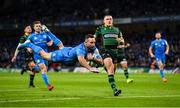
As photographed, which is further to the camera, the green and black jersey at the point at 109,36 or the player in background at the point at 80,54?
the green and black jersey at the point at 109,36

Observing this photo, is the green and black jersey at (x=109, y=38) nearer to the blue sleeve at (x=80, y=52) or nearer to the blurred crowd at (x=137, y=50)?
the blue sleeve at (x=80, y=52)

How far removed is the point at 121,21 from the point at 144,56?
7.52 metres

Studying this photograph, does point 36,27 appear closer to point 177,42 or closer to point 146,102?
point 146,102

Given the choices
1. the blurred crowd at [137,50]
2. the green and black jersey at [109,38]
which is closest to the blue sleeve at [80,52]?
the green and black jersey at [109,38]

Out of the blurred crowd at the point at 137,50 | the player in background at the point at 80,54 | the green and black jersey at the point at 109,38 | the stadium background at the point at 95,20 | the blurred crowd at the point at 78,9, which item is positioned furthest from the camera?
the blurred crowd at the point at 78,9

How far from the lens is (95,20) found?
58938 millimetres

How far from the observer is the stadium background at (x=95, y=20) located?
52469 millimetres

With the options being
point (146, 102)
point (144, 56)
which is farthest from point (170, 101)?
point (144, 56)

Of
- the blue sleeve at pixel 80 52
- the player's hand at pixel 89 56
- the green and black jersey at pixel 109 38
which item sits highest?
the green and black jersey at pixel 109 38

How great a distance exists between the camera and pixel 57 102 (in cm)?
1395

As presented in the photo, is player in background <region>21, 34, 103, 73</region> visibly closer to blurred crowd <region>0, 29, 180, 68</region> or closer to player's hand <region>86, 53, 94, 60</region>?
player's hand <region>86, 53, 94, 60</region>

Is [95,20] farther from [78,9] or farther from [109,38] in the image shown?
[109,38]

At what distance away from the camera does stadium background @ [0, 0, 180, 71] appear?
5247 centimetres

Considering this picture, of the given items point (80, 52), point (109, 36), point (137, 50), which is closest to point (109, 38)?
point (109, 36)
